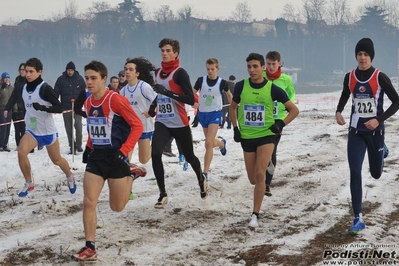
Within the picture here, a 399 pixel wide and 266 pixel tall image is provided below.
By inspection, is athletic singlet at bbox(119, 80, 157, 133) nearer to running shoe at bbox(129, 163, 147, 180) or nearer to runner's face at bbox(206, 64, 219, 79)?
runner's face at bbox(206, 64, 219, 79)

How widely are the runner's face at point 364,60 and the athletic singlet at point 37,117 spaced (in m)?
4.63

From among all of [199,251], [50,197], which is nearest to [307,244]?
[199,251]

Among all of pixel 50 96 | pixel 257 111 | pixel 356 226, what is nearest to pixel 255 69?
pixel 257 111

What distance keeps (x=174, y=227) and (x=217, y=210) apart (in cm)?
97

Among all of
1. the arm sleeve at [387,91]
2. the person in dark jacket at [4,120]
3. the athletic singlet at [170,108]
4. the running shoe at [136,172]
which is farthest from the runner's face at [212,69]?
the person in dark jacket at [4,120]

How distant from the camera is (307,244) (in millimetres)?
5676

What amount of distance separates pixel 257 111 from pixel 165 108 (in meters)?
1.46

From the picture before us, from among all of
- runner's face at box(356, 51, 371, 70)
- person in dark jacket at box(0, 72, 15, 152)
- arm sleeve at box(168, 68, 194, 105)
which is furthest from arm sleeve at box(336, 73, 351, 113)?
person in dark jacket at box(0, 72, 15, 152)

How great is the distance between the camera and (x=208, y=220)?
264 inches

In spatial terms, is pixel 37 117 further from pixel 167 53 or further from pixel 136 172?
pixel 136 172

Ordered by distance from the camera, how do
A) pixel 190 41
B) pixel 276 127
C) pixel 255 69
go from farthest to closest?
1. pixel 190 41
2. pixel 255 69
3. pixel 276 127

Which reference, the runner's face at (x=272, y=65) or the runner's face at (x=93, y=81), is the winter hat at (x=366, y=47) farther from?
the runner's face at (x=93, y=81)

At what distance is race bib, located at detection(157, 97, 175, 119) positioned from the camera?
7371 millimetres

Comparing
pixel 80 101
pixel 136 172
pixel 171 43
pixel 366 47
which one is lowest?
pixel 136 172
